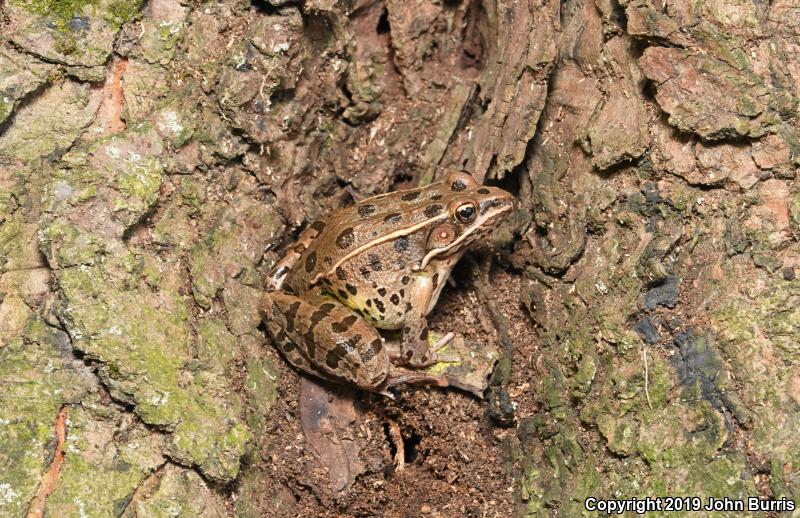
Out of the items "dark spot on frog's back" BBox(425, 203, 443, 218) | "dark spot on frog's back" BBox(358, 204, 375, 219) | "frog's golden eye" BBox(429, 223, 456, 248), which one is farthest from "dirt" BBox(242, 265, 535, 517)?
"dark spot on frog's back" BBox(358, 204, 375, 219)

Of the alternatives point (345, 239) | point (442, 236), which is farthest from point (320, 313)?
point (442, 236)

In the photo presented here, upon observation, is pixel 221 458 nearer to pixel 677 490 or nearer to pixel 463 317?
pixel 463 317

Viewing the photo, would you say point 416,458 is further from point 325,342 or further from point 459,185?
point 459,185

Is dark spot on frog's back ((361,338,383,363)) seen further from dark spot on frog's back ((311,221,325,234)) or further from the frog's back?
dark spot on frog's back ((311,221,325,234))

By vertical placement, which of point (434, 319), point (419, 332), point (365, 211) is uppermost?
point (365, 211)

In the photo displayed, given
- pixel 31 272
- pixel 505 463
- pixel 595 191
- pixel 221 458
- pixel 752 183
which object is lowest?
pixel 505 463

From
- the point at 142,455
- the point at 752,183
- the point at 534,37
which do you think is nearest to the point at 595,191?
the point at 752,183
